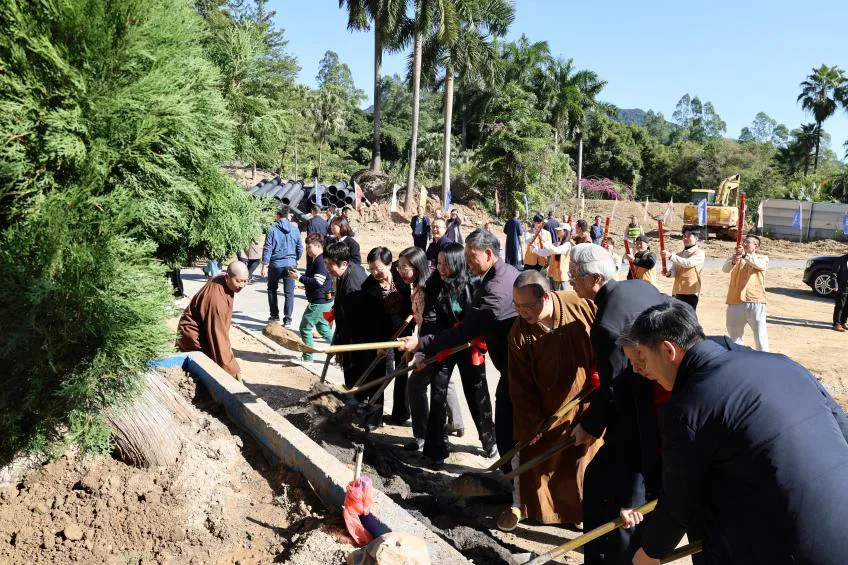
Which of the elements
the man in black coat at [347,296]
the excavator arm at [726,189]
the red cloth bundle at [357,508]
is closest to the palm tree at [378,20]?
the excavator arm at [726,189]

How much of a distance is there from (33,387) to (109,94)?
4.90 ft

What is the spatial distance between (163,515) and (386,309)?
315 centimetres

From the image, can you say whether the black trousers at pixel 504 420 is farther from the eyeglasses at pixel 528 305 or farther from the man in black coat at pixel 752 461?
the man in black coat at pixel 752 461

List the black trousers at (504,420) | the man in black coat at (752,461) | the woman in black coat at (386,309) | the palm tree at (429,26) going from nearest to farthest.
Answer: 1. the man in black coat at (752,461)
2. the black trousers at (504,420)
3. the woman in black coat at (386,309)
4. the palm tree at (429,26)

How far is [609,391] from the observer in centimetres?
375

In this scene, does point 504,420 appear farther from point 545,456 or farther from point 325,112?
point 325,112

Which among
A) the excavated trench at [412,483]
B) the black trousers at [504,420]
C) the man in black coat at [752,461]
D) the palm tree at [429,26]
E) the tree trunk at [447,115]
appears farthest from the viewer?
the tree trunk at [447,115]

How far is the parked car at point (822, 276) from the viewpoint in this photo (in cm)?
1700

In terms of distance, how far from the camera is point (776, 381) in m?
2.20

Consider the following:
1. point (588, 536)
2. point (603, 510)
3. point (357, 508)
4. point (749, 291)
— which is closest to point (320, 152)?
point (749, 291)

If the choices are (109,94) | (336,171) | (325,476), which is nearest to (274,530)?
(325,476)

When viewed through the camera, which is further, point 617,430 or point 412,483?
point 412,483

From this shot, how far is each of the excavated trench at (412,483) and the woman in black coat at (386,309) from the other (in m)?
0.53

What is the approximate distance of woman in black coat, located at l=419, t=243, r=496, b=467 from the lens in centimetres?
538
